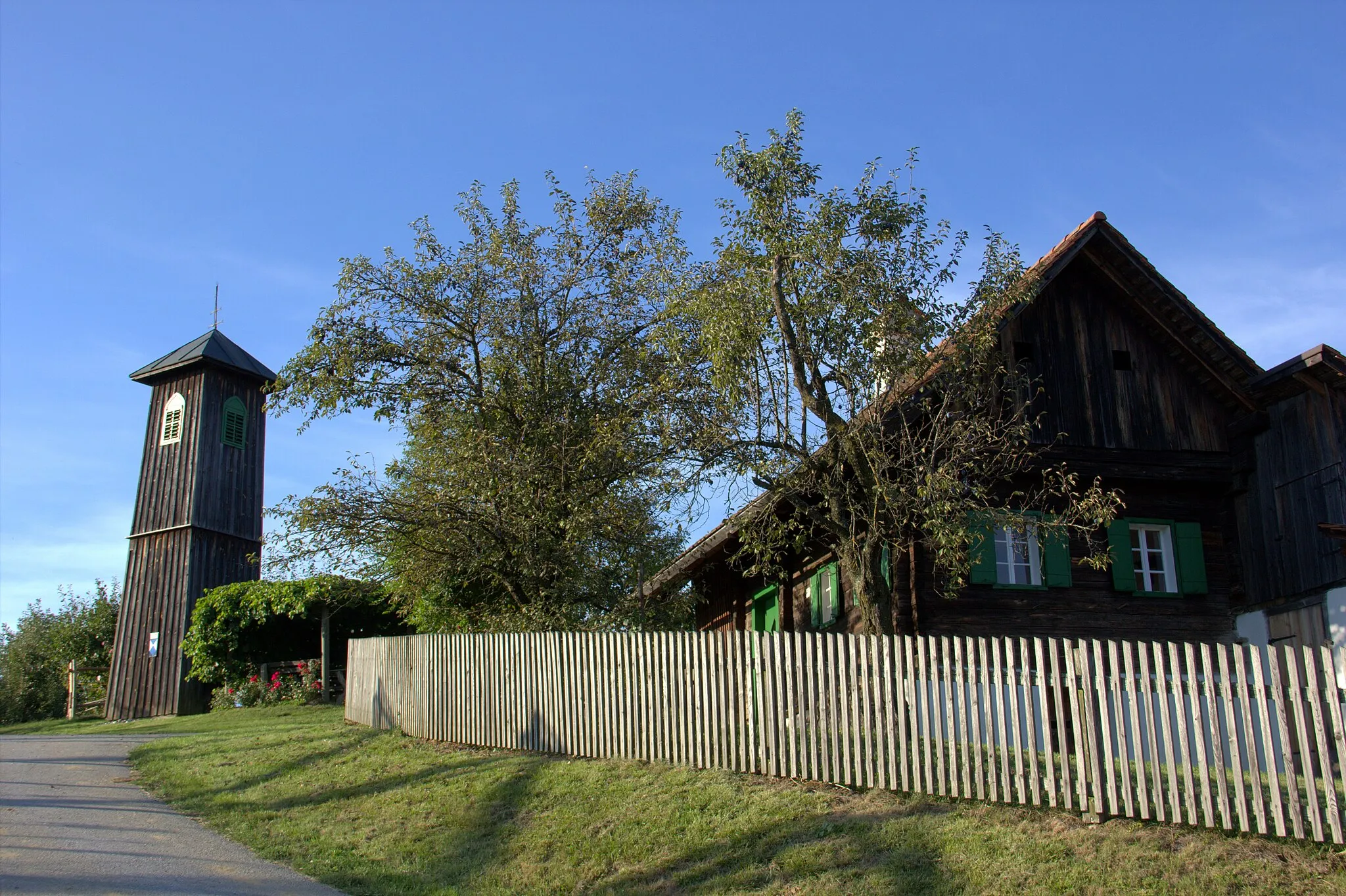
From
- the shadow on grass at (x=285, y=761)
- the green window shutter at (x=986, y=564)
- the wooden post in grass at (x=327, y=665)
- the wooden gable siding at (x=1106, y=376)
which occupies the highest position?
the wooden gable siding at (x=1106, y=376)

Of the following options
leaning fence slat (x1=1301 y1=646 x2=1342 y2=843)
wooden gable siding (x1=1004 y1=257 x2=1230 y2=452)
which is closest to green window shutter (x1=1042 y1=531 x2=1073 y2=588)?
wooden gable siding (x1=1004 y1=257 x2=1230 y2=452)

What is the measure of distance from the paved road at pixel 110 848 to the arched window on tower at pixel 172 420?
18126 millimetres

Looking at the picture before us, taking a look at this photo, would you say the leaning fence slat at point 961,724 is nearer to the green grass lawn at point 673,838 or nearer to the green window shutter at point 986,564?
the green grass lawn at point 673,838

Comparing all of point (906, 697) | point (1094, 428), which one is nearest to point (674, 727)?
point (906, 697)

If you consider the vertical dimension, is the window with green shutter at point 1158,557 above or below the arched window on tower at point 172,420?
below

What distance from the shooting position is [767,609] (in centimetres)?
2162

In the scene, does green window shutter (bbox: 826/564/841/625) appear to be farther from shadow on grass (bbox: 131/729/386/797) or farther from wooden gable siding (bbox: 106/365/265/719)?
wooden gable siding (bbox: 106/365/265/719)

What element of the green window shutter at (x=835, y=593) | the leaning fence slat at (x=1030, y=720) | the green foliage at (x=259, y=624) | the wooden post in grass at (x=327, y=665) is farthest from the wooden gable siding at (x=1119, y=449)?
the green foliage at (x=259, y=624)

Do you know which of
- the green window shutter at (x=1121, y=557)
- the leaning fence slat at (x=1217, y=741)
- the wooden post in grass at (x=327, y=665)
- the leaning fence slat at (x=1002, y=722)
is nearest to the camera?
the leaning fence slat at (x=1217, y=741)

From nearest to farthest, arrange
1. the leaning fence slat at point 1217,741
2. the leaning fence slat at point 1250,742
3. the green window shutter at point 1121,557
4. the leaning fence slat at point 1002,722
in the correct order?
the leaning fence slat at point 1250,742 → the leaning fence slat at point 1217,741 → the leaning fence slat at point 1002,722 → the green window shutter at point 1121,557

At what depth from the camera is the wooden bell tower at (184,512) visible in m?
30.4

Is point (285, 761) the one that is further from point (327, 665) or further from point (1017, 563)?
point (327, 665)

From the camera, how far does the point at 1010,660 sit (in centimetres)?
997

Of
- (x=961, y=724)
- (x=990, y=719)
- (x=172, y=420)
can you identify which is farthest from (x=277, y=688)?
(x=990, y=719)
